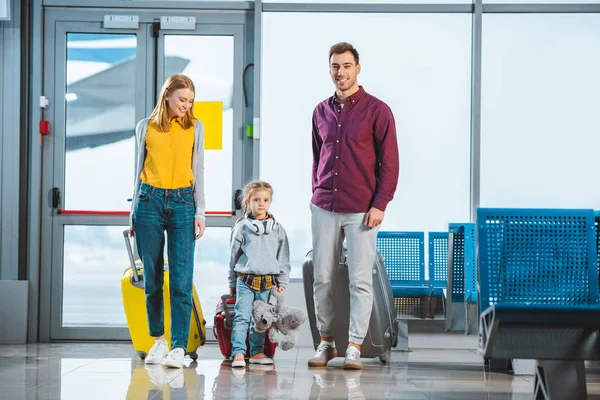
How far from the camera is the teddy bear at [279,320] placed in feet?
14.4

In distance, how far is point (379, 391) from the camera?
11.1ft

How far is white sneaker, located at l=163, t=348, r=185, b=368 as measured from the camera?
409 centimetres

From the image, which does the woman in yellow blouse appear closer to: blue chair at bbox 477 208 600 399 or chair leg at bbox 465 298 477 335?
chair leg at bbox 465 298 477 335

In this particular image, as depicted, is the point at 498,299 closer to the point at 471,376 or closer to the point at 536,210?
the point at 536,210

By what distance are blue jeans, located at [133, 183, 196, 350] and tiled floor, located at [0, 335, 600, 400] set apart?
0.89ft

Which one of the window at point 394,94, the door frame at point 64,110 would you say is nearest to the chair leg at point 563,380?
the window at point 394,94

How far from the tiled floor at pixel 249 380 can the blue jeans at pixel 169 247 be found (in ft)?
0.89

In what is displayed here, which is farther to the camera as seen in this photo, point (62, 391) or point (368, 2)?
Answer: point (368, 2)

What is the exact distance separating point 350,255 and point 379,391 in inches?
38.2

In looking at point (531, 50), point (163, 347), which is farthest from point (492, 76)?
point (163, 347)

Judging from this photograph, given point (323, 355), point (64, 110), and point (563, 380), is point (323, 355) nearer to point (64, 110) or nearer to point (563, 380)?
point (563, 380)

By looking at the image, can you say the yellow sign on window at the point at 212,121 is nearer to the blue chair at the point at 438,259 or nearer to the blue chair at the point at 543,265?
the blue chair at the point at 438,259

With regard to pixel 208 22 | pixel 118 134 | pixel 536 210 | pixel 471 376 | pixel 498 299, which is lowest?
pixel 471 376

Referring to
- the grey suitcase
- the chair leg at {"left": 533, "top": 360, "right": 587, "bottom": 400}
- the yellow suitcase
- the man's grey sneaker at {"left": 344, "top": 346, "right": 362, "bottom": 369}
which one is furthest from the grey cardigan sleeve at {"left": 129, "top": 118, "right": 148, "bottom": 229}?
the chair leg at {"left": 533, "top": 360, "right": 587, "bottom": 400}
